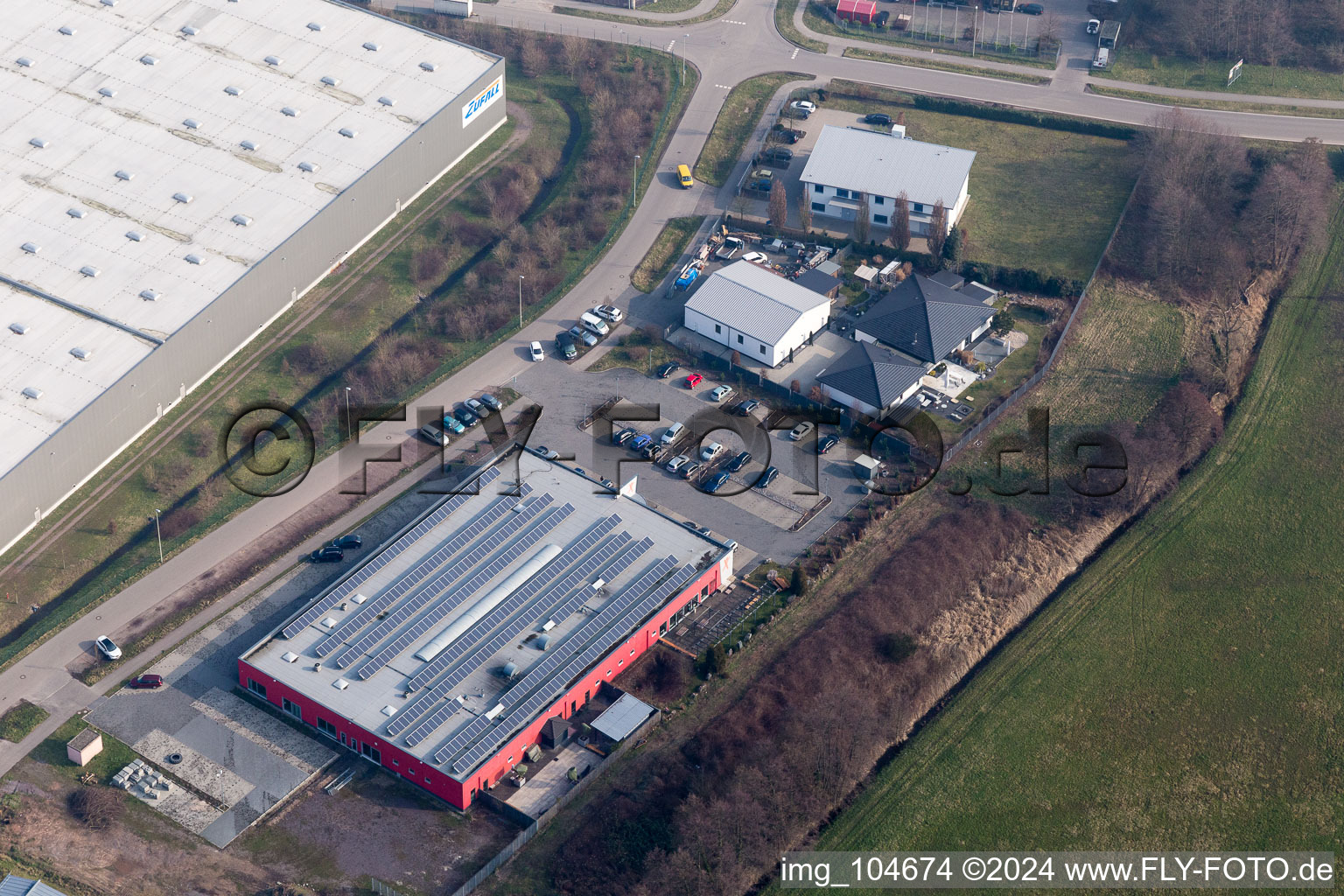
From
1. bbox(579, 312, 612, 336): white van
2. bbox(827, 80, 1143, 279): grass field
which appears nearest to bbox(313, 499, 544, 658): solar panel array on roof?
bbox(579, 312, 612, 336): white van

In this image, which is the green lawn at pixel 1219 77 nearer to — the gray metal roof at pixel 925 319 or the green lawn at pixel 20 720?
the gray metal roof at pixel 925 319

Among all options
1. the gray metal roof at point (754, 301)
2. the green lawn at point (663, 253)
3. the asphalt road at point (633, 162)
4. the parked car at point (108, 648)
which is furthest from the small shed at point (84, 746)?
the green lawn at point (663, 253)

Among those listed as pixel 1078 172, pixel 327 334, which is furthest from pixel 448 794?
pixel 1078 172

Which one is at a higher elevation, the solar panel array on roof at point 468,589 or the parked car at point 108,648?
the solar panel array on roof at point 468,589

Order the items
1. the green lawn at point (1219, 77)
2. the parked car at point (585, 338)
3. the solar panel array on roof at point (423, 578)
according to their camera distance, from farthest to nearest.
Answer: the green lawn at point (1219, 77) → the parked car at point (585, 338) → the solar panel array on roof at point (423, 578)

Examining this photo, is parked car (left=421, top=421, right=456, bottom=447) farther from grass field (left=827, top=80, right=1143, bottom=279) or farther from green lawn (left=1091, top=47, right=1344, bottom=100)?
green lawn (left=1091, top=47, right=1344, bottom=100)

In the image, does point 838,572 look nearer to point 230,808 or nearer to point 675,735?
point 675,735
